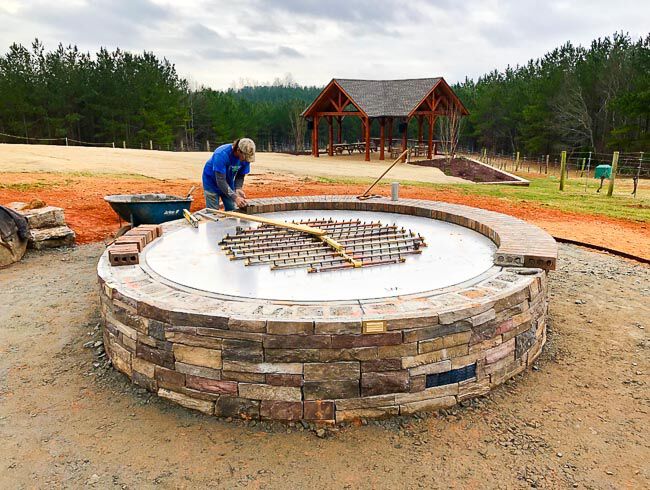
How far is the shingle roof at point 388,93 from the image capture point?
22953 millimetres

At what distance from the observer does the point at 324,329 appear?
2.67 metres

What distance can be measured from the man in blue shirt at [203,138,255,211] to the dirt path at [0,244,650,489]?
2.58 metres

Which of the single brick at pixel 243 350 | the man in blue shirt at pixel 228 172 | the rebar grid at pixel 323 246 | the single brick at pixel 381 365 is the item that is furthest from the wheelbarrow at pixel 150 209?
the single brick at pixel 381 365

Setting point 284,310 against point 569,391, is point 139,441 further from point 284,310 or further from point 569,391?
point 569,391

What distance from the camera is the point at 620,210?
36.0ft

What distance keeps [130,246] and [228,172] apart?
2081 mm

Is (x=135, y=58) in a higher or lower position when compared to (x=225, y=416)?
higher

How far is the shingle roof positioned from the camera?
22953 mm

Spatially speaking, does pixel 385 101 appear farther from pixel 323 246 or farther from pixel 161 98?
pixel 323 246

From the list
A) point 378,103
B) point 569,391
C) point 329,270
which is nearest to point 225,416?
point 329,270

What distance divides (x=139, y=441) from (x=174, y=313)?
0.74 metres

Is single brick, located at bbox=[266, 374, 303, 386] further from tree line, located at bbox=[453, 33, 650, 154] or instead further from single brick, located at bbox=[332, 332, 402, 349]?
tree line, located at bbox=[453, 33, 650, 154]

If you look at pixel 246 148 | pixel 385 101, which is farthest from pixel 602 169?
pixel 246 148

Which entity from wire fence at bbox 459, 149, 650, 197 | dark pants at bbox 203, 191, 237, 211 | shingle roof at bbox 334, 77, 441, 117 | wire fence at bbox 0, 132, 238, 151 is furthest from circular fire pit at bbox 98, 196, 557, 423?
wire fence at bbox 0, 132, 238, 151
